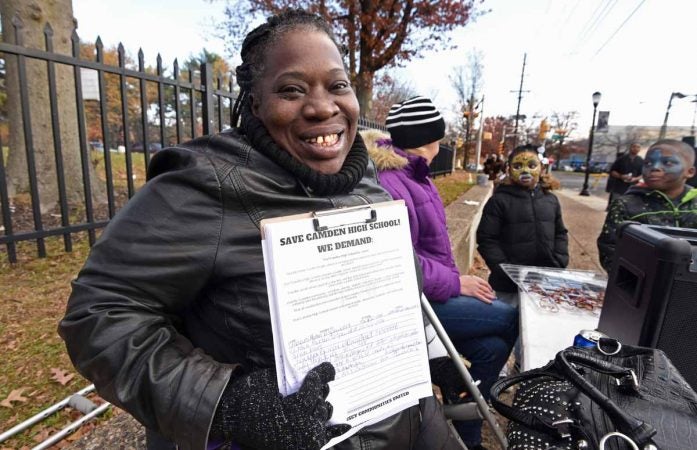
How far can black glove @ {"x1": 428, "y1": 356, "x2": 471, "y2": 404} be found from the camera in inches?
78.1

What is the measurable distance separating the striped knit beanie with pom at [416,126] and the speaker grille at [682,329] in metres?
1.68

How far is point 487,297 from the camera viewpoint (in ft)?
8.20

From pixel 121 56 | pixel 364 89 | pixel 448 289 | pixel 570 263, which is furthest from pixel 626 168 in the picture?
pixel 121 56

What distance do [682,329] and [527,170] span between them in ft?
7.81

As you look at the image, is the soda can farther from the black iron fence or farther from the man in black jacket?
the man in black jacket

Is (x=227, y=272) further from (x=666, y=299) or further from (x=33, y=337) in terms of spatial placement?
(x=33, y=337)

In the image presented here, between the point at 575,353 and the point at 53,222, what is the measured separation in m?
6.05

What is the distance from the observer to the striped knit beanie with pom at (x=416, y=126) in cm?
268

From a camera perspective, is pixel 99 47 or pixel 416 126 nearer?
pixel 416 126

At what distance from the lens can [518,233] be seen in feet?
11.5

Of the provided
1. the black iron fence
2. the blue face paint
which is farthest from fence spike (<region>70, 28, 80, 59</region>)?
the blue face paint

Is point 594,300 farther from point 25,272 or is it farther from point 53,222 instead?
point 53,222

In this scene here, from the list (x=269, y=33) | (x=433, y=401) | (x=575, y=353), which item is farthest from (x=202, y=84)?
(x=575, y=353)

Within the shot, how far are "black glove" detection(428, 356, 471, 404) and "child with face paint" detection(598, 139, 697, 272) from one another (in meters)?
1.58
